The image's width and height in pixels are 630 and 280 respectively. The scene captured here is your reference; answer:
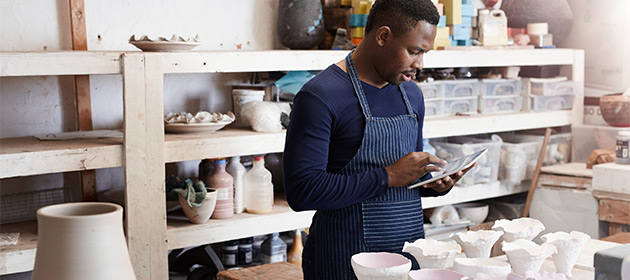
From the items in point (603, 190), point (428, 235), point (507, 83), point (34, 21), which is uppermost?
point (34, 21)

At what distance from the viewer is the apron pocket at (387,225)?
218cm

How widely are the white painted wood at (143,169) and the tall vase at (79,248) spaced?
1.56m

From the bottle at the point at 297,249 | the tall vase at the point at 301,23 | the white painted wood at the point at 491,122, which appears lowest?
the bottle at the point at 297,249

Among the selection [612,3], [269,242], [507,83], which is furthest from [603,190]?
[269,242]

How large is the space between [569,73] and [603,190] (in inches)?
42.5

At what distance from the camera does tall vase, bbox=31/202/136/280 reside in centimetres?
142

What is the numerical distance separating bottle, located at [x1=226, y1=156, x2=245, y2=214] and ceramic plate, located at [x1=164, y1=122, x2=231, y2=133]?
0.21 metres

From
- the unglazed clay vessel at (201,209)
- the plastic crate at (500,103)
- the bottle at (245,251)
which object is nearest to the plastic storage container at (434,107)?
the plastic crate at (500,103)

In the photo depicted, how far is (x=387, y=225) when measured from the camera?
2193 mm

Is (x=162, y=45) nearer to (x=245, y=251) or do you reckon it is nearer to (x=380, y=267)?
(x=245, y=251)

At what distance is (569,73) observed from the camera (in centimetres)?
486

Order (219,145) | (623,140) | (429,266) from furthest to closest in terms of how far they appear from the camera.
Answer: (623,140) < (219,145) < (429,266)

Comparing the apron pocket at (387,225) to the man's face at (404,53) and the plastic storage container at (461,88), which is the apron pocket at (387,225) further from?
the plastic storage container at (461,88)

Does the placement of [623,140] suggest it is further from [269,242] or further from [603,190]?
[269,242]
